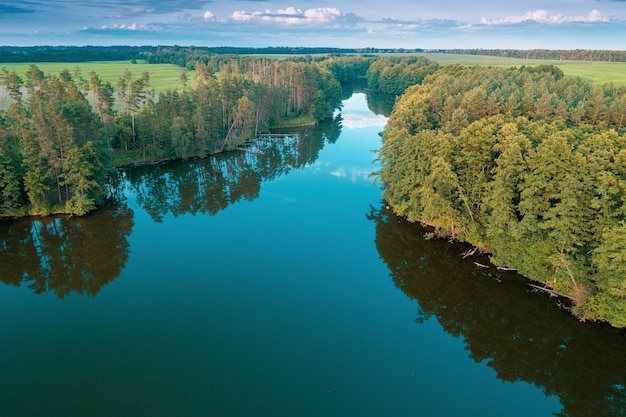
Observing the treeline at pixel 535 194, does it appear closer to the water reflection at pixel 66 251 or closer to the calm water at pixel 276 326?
the calm water at pixel 276 326

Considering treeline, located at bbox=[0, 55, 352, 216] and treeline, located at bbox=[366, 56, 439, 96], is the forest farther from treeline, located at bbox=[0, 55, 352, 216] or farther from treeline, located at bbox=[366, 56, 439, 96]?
treeline, located at bbox=[366, 56, 439, 96]

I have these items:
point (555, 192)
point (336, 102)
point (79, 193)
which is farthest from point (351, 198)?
point (336, 102)

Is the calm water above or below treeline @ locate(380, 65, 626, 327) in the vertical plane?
below

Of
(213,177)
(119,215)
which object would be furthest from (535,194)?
(213,177)

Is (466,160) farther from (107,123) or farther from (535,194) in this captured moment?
(107,123)

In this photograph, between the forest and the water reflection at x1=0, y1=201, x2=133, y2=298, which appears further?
the water reflection at x1=0, y1=201, x2=133, y2=298

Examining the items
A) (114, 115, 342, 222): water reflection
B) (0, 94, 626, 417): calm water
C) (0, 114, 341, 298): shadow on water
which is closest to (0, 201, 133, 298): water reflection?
(0, 114, 341, 298): shadow on water

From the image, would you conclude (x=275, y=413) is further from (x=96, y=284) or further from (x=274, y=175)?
(x=274, y=175)
